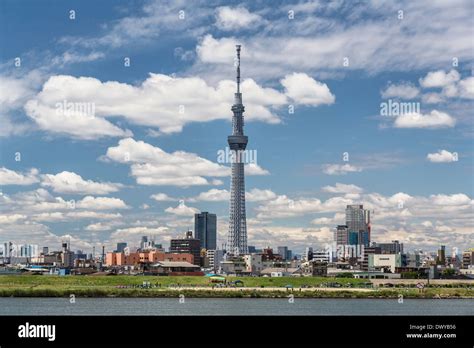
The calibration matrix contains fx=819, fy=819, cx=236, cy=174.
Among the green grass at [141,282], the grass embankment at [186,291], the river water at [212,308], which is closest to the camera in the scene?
the river water at [212,308]

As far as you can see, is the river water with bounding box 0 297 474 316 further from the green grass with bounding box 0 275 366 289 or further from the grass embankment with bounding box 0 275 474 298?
the green grass with bounding box 0 275 366 289

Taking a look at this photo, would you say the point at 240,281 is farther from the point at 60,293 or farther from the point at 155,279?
the point at 60,293

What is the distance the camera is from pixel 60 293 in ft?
391

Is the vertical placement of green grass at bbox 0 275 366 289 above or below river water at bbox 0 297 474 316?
above

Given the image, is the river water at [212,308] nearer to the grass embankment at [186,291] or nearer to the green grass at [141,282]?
the grass embankment at [186,291]

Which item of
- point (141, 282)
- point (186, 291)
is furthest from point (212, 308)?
point (141, 282)

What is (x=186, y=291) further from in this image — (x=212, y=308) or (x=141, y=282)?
(x=212, y=308)

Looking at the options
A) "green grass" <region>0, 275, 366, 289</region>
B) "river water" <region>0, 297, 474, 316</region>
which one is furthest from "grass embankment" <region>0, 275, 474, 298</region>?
"river water" <region>0, 297, 474, 316</region>

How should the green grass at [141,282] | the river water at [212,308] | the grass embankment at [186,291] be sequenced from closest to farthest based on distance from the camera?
the river water at [212,308], the grass embankment at [186,291], the green grass at [141,282]

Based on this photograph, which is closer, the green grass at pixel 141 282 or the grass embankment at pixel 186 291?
the grass embankment at pixel 186 291

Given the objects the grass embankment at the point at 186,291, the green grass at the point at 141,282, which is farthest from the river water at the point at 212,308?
the green grass at the point at 141,282

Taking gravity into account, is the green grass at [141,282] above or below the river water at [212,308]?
above
